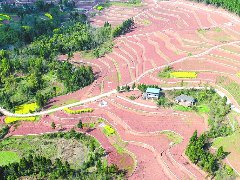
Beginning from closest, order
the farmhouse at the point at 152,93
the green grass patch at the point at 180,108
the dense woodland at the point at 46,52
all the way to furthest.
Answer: the green grass patch at the point at 180,108 → the farmhouse at the point at 152,93 → the dense woodland at the point at 46,52

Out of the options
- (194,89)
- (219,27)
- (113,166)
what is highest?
(219,27)

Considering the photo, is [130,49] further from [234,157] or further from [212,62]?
[234,157]

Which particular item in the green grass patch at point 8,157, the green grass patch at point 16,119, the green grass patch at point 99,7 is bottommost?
the green grass patch at point 8,157

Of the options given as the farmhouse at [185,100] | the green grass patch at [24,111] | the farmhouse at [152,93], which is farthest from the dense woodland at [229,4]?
the green grass patch at [24,111]

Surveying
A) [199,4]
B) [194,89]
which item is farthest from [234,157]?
[199,4]

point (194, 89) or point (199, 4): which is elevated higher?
point (199, 4)

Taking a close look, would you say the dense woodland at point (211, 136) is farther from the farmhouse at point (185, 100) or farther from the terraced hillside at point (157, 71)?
the farmhouse at point (185, 100)
